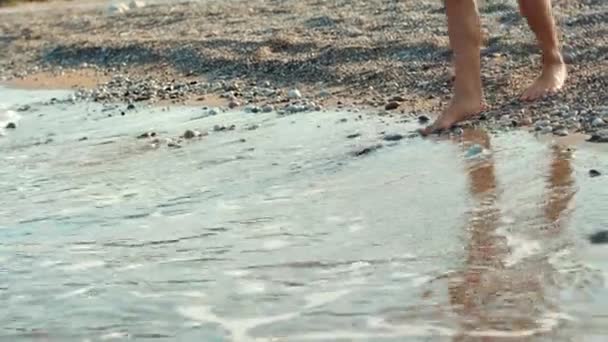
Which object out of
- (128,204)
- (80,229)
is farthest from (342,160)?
(80,229)

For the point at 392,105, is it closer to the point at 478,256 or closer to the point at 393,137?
the point at 393,137

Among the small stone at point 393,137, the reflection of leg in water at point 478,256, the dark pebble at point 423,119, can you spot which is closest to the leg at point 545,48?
the dark pebble at point 423,119

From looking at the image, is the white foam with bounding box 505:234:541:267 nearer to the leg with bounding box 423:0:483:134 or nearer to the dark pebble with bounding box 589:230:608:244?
the dark pebble with bounding box 589:230:608:244

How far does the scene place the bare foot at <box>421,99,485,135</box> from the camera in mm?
5199

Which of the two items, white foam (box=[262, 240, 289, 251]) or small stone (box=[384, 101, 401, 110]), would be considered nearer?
white foam (box=[262, 240, 289, 251])

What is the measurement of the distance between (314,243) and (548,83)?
99.5 inches

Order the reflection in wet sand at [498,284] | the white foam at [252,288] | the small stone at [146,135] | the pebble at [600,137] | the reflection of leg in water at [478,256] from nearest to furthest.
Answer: the reflection in wet sand at [498,284] → the reflection of leg in water at [478,256] → the white foam at [252,288] → the pebble at [600,137] → the small stone at [146,135]

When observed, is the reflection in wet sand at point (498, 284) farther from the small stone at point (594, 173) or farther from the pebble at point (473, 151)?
the pebble at point (473, 151)

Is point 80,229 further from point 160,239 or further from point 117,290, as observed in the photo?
point 117,290

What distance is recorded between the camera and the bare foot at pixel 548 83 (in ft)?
18.3

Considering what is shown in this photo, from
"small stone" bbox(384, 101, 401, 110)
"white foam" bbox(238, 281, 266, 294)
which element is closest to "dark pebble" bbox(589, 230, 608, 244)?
"white foam" bbox(238, 281, 266, 294)

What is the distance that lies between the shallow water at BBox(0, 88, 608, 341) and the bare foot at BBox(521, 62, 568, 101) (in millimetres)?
669

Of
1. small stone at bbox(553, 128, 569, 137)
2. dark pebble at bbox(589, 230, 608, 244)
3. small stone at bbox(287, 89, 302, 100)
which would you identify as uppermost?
dark pebble at bbox(589, 230, 608, 244)

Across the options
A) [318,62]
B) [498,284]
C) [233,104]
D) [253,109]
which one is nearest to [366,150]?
[253,109]
